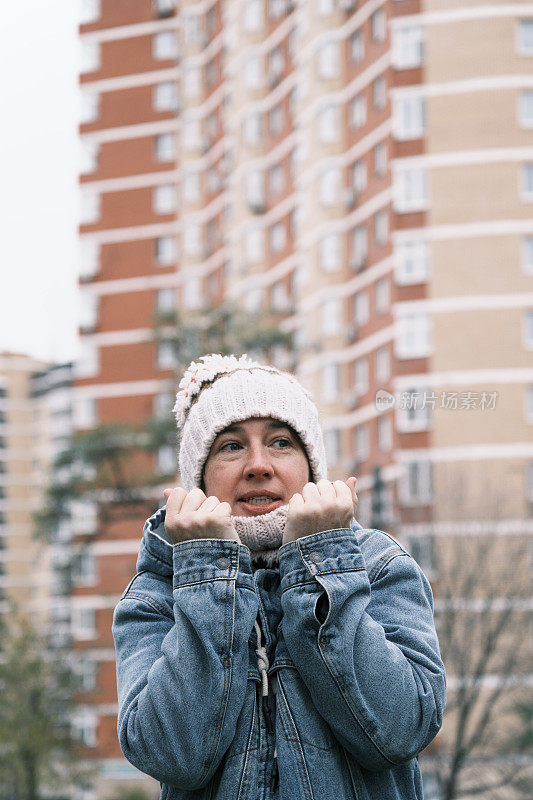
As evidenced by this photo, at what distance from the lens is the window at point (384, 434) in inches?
2015

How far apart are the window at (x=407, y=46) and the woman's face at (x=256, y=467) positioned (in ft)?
166

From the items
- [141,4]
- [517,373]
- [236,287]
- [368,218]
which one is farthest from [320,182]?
[141,4]

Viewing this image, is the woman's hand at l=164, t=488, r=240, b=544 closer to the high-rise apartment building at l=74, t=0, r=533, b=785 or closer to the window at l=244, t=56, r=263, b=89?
the high-rise apartment building at l=74, t=0, r=533, b=785

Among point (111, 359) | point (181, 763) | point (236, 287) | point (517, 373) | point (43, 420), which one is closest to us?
point (181, 763)

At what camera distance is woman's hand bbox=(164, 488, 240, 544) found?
10.4 ft

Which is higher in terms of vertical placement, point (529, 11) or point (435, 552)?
point (529, 11)

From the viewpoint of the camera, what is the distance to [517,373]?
1959 inches

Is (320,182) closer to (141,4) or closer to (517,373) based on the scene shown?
(517,373)

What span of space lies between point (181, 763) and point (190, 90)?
68.5 meters

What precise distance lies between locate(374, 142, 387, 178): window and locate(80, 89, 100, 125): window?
20777 millimetres

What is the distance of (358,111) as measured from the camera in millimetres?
55938

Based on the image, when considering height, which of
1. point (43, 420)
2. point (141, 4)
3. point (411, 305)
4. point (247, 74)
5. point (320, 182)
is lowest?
point (43, 420)

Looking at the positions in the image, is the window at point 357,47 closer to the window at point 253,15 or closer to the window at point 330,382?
the window at point 253,15

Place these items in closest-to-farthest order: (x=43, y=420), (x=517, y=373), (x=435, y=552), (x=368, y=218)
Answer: (x=435, y=552) < (x=517, y=373) < (x=368, y=218) < (x=43, y=420)
